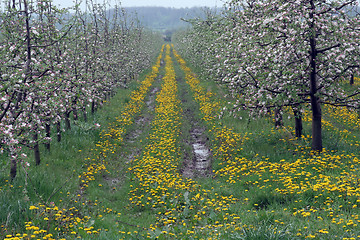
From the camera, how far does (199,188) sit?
10.3 m

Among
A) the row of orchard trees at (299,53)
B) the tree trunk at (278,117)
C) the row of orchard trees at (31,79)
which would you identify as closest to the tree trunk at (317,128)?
the row of orchard trees at (299,53)

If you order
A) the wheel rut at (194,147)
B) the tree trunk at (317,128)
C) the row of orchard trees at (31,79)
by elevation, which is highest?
the row of orchard trees at (31,79)

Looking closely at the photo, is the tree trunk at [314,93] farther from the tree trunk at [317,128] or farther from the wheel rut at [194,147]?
the wheel rut at [194,147]

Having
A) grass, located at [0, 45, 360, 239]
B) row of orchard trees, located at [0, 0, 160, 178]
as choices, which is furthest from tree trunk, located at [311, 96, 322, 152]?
row of orchard trees, located at [0, 0, 160, 178]

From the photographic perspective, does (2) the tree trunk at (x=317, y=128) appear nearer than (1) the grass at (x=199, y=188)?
Answer: No

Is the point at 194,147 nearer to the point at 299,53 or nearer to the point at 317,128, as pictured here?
the point at 317,128

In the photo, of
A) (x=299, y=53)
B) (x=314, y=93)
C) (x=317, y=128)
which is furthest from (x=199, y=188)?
(x=299, y=53)

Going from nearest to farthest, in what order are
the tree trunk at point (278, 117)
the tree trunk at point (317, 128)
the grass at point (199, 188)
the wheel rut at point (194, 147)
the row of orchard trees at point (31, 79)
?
the grass at point (199, 188), the row of orchard trees at point (31, 79), the tree trunk at point (317, 128), the tree trunk at point (278, 117), the wheel rut at point (194, 147)

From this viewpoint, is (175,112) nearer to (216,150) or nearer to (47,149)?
(216,150)

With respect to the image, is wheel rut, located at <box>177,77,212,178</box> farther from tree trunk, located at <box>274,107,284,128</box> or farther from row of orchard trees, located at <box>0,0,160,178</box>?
row of orchard trees, located at <box>0,0,160,178</box>

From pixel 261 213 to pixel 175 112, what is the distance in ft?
48.2

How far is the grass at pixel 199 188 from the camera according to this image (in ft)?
22.2

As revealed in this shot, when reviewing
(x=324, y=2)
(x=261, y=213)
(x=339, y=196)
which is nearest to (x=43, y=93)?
(x=261, y=213)

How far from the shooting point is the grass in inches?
266
